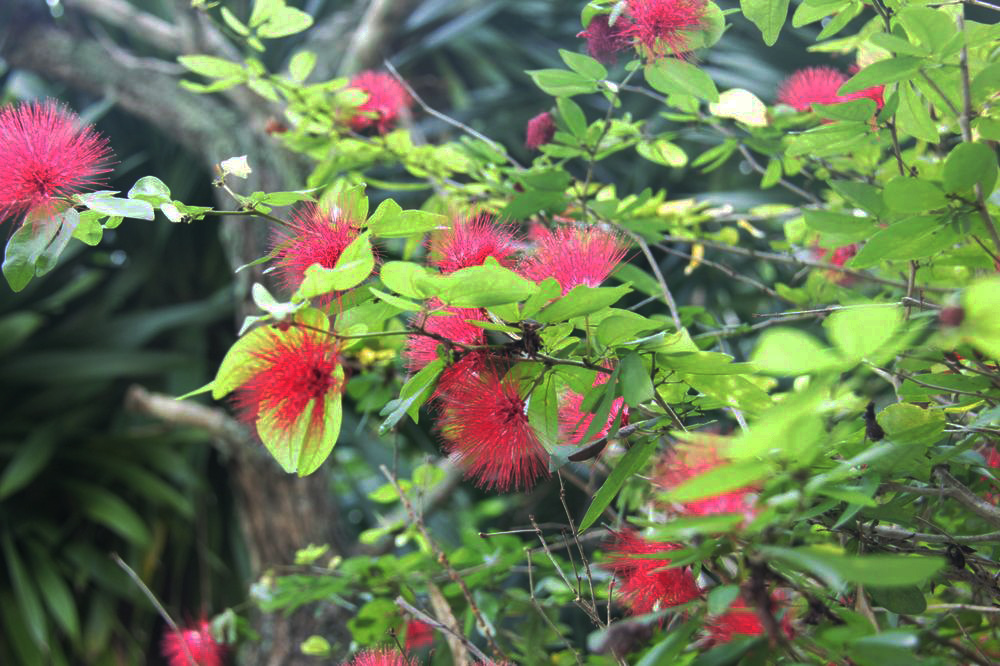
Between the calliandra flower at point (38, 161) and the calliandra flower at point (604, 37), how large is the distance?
386mm

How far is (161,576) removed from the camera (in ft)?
6.50

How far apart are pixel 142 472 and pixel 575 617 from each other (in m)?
1.07

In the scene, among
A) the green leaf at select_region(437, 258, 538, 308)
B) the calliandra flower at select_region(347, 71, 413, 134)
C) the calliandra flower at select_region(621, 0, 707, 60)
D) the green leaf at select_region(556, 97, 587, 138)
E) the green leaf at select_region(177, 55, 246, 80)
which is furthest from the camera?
the calliandra flower at select_region(347, 71, 413, 134)

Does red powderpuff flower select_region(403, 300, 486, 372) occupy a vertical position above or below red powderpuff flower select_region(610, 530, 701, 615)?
above

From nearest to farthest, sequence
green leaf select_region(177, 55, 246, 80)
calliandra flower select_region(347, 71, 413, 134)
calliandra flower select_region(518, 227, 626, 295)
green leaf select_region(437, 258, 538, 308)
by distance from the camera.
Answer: green leaf select_region(437, 258, 538, 308) → calliandra flower select_region(518, 227, 626, 295) → green leaf select_region(177, 55, 246, 80) → calliandra flower select_region(347, 71, 413, 134)

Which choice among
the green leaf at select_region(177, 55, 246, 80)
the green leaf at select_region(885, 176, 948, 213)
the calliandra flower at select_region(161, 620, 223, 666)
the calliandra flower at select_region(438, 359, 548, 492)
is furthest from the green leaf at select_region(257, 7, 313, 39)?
the calliandra flower at select_region(161, 620, 223, 666)

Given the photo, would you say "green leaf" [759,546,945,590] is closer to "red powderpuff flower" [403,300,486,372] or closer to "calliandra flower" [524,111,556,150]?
"red powderpuff flower" [403,300,486,372]

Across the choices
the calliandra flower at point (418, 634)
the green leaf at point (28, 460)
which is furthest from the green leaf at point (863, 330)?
the green leaf at point (28, 460)

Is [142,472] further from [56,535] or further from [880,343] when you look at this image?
[880,343]

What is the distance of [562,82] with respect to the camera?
67 cm

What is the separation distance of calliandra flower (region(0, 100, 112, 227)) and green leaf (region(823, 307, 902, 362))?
17.1 inches

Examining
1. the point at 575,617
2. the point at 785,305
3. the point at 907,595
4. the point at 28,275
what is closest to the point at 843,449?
the point at 907,595

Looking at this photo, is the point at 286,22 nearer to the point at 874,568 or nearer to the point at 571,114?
the point at 571,114

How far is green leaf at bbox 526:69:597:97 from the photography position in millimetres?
668
